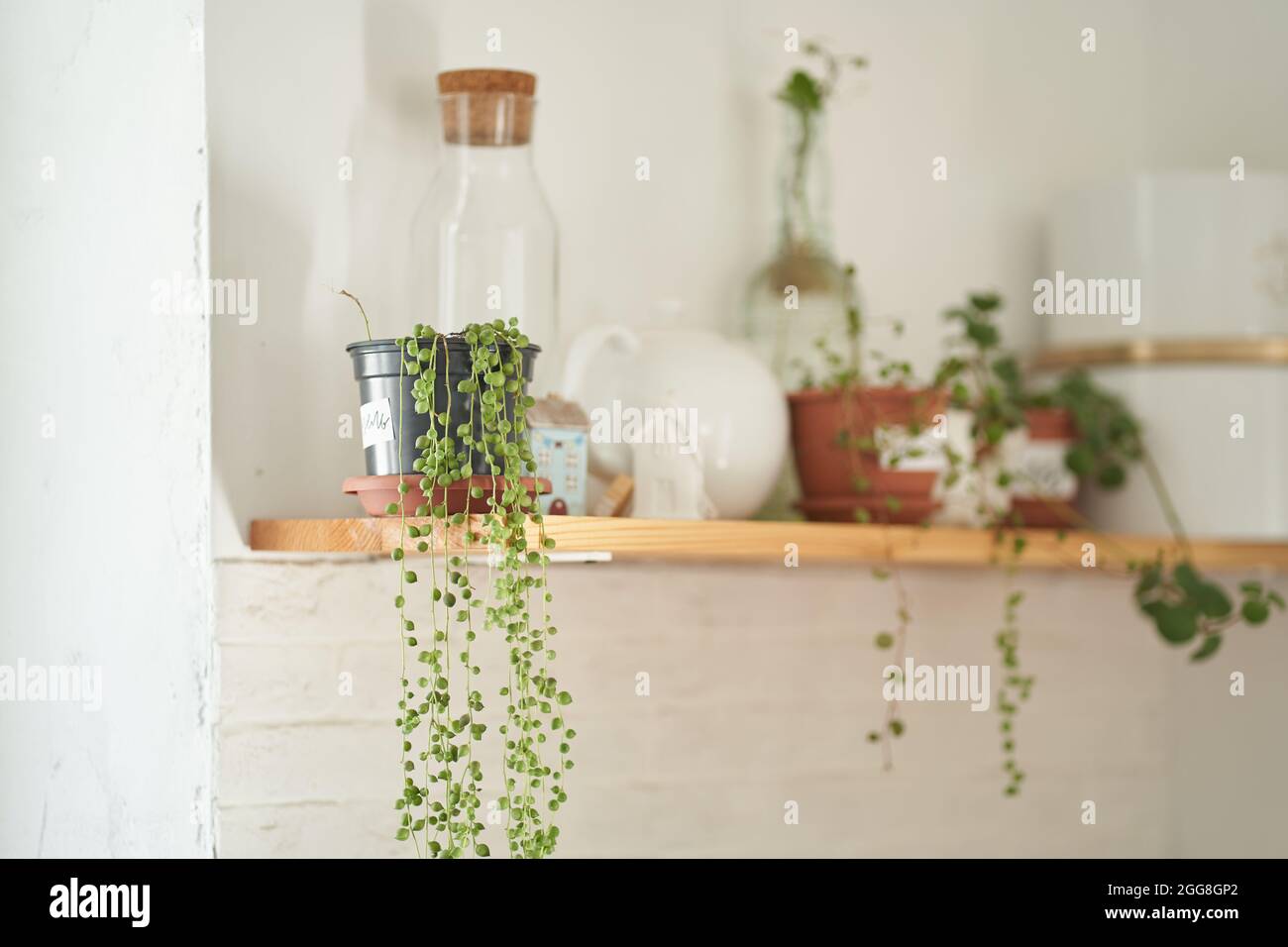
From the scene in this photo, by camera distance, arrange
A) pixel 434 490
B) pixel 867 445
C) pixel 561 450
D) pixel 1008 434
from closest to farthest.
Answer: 1. pixel 434 490
2. pixel 561 450
3. pixel 867 445
4. pixel 1008 434

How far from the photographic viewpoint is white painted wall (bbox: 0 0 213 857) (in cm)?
117

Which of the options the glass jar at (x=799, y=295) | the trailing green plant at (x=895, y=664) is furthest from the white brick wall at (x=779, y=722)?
the glass jar at (x=799, y=295)

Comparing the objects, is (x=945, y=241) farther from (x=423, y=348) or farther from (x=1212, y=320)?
(x=423, y=348)

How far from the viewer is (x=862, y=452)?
1.37 m

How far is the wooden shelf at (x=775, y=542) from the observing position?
3.48 feet

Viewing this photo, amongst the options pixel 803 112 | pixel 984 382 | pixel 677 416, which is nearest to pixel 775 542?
pixel 677 416

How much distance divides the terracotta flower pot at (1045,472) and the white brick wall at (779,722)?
14cm

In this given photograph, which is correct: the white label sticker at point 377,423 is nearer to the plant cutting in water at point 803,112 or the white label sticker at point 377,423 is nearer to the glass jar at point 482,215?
the glass jar at point 482,215

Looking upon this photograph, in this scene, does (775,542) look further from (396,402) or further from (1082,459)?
(1082,459)

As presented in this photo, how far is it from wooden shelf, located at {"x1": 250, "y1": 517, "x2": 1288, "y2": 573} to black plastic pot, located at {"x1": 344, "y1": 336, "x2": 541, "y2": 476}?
0.05m

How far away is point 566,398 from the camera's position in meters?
1.23

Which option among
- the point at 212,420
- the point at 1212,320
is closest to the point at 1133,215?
the point at 1212,320

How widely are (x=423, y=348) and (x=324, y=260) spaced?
0.27 m

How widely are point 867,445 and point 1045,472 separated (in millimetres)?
281
